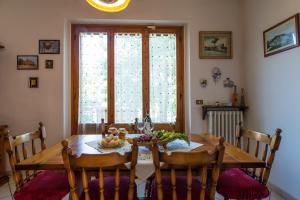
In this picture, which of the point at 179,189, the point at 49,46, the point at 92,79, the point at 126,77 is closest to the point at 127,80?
the point at 126,77

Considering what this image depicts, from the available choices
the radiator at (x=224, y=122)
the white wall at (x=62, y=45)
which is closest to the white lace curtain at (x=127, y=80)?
the white wall at (x=62, y=45)

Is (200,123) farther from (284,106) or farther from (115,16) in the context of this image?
(115,16)

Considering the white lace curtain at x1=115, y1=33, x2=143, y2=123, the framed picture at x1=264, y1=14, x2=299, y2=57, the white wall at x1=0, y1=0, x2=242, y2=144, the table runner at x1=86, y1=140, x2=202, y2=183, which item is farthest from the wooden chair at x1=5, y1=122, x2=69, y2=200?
the framed picture at x1=264, y1=14, x2=299, y2=57

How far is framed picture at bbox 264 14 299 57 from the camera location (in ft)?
8.30

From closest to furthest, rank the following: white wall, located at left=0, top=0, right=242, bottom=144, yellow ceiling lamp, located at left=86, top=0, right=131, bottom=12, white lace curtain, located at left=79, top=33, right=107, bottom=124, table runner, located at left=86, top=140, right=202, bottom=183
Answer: table runner, located at left=86, top=140, right=202, bottom=183 → yellow ceiling lamp, located at left=86, top=0, right=131, bottom=12 → white wall, located at left=0, top=0, right=242, bottom=144 → white lace curtain, located at left=79, top=33, right=107, bottom=124

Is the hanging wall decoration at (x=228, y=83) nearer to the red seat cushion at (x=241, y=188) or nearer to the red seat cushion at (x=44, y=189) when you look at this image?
the red seat cushion at (x=241, y=188)

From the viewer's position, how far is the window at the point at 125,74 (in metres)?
3.80

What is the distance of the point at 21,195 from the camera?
1695 mm

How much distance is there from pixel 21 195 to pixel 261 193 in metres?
1.70

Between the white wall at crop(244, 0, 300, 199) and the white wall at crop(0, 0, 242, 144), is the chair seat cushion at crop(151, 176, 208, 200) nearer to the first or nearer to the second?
the white wall at crop(244, 0, 300, 199)

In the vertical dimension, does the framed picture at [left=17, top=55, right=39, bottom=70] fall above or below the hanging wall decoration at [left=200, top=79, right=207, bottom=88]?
above

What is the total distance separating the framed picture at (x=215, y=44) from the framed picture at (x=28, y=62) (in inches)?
96.7

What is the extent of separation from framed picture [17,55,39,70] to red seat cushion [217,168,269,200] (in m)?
3.00

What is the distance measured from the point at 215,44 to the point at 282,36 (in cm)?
111
